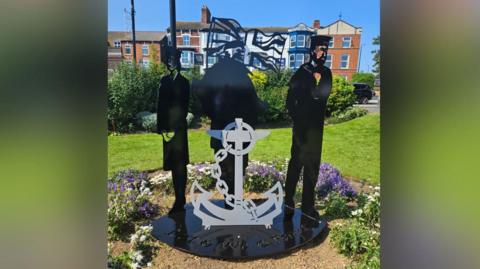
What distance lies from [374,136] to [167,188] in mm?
1348

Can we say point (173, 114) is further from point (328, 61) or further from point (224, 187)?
point (328, 61)

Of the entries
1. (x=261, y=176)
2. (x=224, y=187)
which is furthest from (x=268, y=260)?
(x=261, y=176)

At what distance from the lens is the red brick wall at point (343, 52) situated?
1.88 m

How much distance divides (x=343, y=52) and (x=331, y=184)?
844mm

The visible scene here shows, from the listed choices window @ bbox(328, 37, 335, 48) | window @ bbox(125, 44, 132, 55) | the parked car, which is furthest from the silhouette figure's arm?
window @ bbox(125, 44, 132, 55)

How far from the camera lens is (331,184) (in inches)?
85.0

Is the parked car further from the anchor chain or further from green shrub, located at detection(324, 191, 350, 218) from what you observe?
the anchor chain

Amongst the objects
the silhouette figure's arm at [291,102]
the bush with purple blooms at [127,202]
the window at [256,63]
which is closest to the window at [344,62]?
the silhouette figure's arm at [291,102]

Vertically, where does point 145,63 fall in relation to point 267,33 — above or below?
below

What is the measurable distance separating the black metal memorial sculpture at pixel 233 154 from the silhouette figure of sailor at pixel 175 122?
0.04 metres

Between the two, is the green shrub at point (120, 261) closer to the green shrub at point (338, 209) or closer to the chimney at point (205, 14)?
the green shrub at point (338, 209)

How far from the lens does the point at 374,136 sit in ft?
6.70
